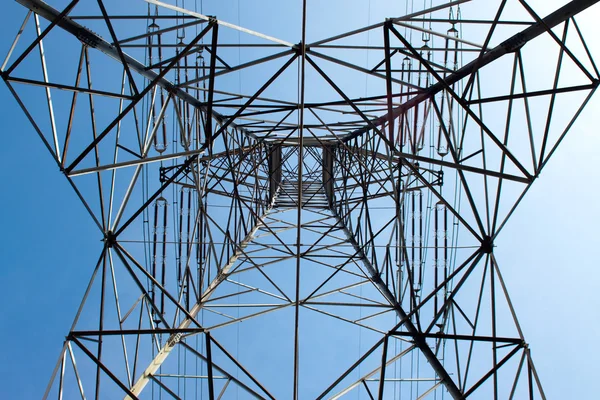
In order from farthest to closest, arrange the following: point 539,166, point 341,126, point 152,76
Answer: point 341,126 → point 152,76 → point 539,166

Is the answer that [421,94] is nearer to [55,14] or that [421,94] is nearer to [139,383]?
[55,14]

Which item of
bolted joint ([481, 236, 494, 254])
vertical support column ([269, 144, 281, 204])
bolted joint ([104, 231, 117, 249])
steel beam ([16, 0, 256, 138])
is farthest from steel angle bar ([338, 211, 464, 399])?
vertical support column ([269, 144, 281, 204])

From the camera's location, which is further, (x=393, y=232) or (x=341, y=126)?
(x=341, y=126)

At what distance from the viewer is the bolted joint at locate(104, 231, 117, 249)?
890cm

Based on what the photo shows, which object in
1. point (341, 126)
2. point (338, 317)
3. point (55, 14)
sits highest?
point (341, 126)

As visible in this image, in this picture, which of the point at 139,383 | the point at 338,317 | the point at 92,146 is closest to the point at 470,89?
the point at 338,317

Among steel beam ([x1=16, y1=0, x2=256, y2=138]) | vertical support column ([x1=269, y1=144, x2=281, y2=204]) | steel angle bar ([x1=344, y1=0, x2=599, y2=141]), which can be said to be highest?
vertical support column ([x1=269, y1=144, x2=281, y2=204])

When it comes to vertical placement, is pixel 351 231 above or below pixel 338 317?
above

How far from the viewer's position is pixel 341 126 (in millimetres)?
16156

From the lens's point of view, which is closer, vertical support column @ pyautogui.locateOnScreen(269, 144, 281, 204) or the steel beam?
the steel beam

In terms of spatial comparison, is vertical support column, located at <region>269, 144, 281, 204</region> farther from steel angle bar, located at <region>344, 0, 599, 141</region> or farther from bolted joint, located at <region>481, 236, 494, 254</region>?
bolted joint, located at <region>481, 236, 494, 254</region>

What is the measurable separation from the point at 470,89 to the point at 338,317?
5.42 metres

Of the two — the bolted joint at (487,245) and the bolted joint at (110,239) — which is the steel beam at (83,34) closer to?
the bolted joint at (110,239)

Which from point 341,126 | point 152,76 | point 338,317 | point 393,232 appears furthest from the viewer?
point 341,126
